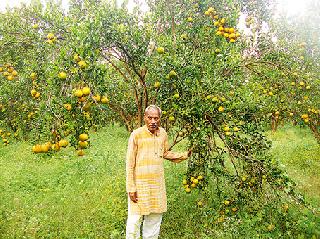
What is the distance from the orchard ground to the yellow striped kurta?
925 mm

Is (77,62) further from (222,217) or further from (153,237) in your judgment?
(222,217)

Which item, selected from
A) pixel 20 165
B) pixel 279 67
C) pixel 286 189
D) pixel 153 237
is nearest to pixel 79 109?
pixel 153 237

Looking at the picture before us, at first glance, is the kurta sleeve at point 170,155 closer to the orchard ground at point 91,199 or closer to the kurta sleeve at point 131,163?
the kurta sleeve at point 131,163

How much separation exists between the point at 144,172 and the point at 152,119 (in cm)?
65

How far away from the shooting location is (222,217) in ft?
20.2

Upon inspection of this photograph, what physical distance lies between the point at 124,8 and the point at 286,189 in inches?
126

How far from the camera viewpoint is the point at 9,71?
19.2 ft

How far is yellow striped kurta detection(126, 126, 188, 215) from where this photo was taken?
4.65 m

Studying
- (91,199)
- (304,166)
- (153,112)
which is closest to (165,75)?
(153,112)

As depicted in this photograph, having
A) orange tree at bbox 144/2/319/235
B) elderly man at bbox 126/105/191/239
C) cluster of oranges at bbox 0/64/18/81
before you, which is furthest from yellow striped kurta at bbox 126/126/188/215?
cluster of oranges at bbox 0/64/18/81

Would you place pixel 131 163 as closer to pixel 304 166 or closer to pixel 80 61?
pixel 80 61

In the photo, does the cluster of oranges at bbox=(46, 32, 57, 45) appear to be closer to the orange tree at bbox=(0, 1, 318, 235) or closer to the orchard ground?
the orange tree at bbox=(0, 1, 318, 235)

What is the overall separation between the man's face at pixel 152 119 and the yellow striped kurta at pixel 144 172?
103 mm

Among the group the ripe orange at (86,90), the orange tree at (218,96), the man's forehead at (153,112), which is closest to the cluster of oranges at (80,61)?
the ripe orange at (86,90)
